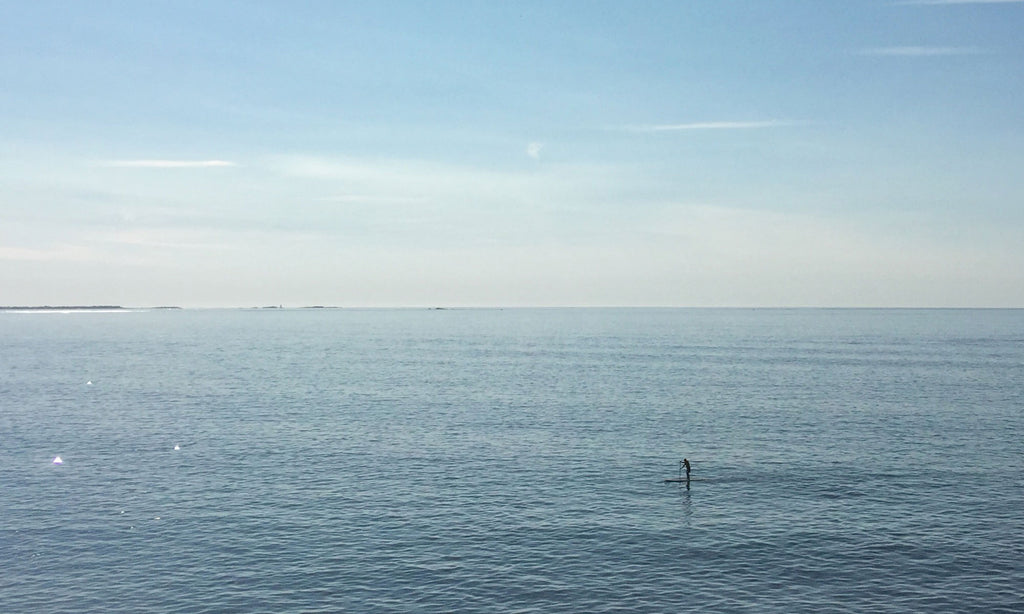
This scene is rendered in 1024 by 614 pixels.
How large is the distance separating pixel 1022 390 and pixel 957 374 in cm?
2713

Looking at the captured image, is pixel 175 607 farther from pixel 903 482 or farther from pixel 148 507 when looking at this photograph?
pixel 903 482

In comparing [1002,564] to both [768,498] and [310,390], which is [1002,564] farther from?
[310,390]

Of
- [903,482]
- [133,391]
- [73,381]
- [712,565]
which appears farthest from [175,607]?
[73,381]

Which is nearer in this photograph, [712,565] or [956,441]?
[712,565]

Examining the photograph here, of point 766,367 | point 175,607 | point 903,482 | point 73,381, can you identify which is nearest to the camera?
point 175,607

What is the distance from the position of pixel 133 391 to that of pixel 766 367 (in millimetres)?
152668

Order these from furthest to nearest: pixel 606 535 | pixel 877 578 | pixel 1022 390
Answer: pixel 1022 390, pixel 606 535, pixel 877 578

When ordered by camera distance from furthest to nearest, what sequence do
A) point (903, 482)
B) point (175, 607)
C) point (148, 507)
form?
point (903, 482) → point (148, 507) → point (175, 607)

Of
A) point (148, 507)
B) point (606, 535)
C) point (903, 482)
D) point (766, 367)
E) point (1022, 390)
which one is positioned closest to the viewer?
point (606, 535)

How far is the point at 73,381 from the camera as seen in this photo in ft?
539

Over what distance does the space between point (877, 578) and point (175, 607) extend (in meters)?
47.7

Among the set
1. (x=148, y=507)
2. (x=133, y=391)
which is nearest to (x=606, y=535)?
(x=148, y=507)

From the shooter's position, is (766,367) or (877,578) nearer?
(877,578)

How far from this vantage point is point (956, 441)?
94375 mm
